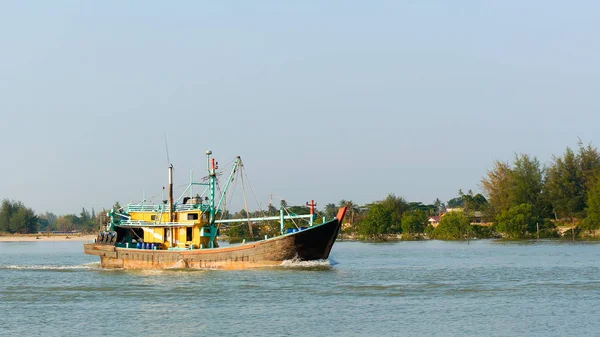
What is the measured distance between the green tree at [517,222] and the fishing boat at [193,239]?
5980cm

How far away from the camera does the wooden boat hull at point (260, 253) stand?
166ft


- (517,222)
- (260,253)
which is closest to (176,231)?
(260,253)

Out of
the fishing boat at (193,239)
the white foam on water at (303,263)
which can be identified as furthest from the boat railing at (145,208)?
the white foam on water at (303,263)

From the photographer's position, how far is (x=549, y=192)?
11781 centimetres

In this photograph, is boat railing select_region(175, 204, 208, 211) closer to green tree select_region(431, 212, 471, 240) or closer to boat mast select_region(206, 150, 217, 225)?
boat mast select_region(206, 150, 217, 225)

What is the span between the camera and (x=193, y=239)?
54469 mm

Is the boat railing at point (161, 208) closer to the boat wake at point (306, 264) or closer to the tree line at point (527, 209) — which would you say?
the boat wake at point (306, 264)

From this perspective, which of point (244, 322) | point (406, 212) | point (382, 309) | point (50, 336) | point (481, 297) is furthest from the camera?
point (406, 212)

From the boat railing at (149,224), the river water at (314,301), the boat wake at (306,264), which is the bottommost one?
the river water at (314,301)

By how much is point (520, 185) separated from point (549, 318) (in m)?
91.3

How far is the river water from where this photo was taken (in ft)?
101

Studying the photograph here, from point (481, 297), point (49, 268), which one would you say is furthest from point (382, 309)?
point (49, 268)

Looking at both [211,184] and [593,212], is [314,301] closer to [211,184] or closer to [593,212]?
[211,184]

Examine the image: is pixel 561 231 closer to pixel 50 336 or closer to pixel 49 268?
pixel 49 268
